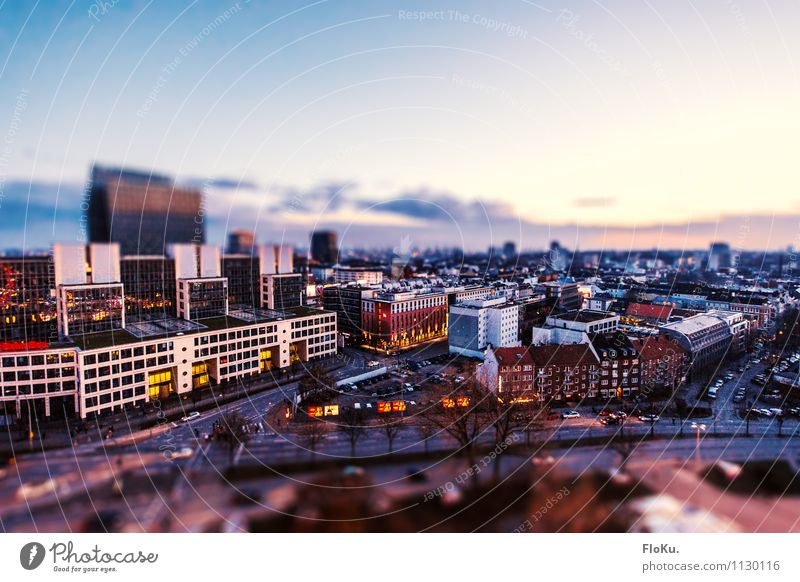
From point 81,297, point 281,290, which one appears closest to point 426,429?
point 281,290

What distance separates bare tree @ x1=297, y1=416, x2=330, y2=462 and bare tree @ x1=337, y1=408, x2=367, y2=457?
255mm

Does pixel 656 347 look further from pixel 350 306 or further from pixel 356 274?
pixel 356 274

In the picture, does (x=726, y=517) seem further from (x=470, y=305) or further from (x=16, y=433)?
(x=16, y=433)

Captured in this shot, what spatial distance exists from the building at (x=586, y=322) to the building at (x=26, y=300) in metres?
10.3

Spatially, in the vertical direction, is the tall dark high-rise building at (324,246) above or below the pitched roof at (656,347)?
above

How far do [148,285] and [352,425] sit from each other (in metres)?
8.30

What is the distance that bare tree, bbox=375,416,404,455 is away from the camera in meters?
6.30

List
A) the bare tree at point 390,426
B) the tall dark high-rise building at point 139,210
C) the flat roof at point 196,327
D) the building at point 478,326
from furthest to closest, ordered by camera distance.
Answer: the tall dark high-rise building at point 139,210 < the building at point 478,326 < the flat roof at point 196,327 < the bare tree at point 390,426

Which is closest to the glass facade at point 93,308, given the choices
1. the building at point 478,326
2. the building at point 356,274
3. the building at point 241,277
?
the building at point 241,277

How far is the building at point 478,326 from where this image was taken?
11.4 m

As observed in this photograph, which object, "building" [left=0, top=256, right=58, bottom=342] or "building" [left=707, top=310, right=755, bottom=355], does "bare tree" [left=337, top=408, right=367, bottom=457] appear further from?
"building" [left=707, top=310, right=755, bottom=355]

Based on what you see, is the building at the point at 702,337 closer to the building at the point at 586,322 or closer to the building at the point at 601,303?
the building at the point at 586,322

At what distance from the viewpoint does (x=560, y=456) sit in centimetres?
593
